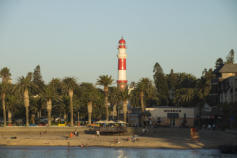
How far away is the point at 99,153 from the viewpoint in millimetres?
68812

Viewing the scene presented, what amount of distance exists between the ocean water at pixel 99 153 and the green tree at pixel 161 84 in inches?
3481

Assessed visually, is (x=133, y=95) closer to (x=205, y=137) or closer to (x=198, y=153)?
(x=205, y=137)

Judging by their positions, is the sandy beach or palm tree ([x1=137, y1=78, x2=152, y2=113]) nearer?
the sandy beach

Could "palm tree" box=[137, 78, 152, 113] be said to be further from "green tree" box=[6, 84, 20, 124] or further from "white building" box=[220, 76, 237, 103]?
"green tree" box=[6, 84, 20, 124]

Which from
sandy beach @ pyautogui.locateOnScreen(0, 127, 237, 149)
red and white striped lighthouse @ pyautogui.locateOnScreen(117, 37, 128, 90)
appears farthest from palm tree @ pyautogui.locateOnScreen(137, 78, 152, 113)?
red and white striped lighthouse @ pyautogui.locateOnScreen(117, 37, 128, 90)

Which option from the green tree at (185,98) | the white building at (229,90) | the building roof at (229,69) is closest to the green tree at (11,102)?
the green tree at (185,98)

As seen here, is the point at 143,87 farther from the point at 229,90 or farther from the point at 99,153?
the point at 99,153

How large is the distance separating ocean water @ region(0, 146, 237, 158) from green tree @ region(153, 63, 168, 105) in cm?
8841

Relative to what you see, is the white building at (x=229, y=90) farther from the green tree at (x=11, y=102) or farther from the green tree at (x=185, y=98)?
the green tree at (x=11, y=102)

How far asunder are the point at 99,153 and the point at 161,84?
101 metres

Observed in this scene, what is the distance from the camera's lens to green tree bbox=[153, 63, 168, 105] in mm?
161500

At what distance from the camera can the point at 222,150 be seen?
69.2m

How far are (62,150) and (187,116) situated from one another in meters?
49.0

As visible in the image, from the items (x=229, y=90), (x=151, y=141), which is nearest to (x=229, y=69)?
(x=229, y=90)
